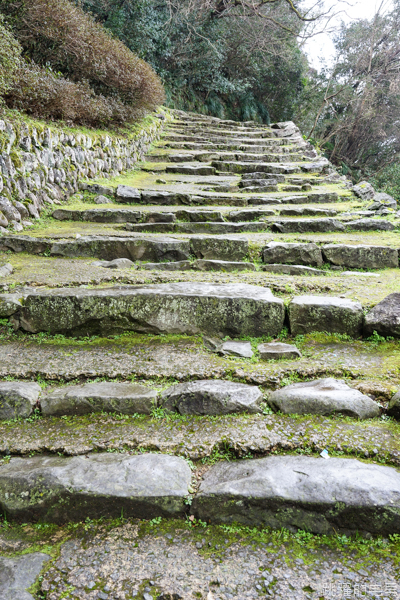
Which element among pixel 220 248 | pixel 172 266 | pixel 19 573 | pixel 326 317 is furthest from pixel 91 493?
pixel 220 248

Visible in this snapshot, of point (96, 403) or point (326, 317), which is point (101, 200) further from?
point (96, 403)

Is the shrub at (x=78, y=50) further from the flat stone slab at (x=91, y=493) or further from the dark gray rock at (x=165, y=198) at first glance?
the flat stone slab at (x=91, y=493)

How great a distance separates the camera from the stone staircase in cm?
159

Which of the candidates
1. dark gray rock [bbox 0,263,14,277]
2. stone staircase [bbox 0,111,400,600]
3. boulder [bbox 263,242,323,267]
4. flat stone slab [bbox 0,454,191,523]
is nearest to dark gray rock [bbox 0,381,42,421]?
stone staircase [bbox 0,111,400,600]

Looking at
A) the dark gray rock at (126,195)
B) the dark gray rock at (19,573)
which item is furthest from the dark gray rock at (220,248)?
the dark gray rock at (19,573)

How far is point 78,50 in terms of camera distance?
23.0ft

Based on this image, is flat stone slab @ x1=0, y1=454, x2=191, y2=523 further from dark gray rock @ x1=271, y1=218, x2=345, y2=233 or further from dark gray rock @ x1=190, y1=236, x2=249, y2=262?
dark gray rock @ x1=271, y1=218, x2=345, y2=233

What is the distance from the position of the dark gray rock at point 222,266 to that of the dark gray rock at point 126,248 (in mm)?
270

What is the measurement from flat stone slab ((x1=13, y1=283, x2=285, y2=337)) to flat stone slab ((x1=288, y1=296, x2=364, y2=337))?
0.12 meters

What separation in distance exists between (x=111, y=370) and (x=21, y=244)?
248 cm

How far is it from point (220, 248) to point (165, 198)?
2442 mm

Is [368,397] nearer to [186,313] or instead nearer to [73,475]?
[186,313]

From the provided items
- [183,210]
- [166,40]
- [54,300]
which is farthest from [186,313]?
[166,40]

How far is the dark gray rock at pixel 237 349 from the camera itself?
101 inches
